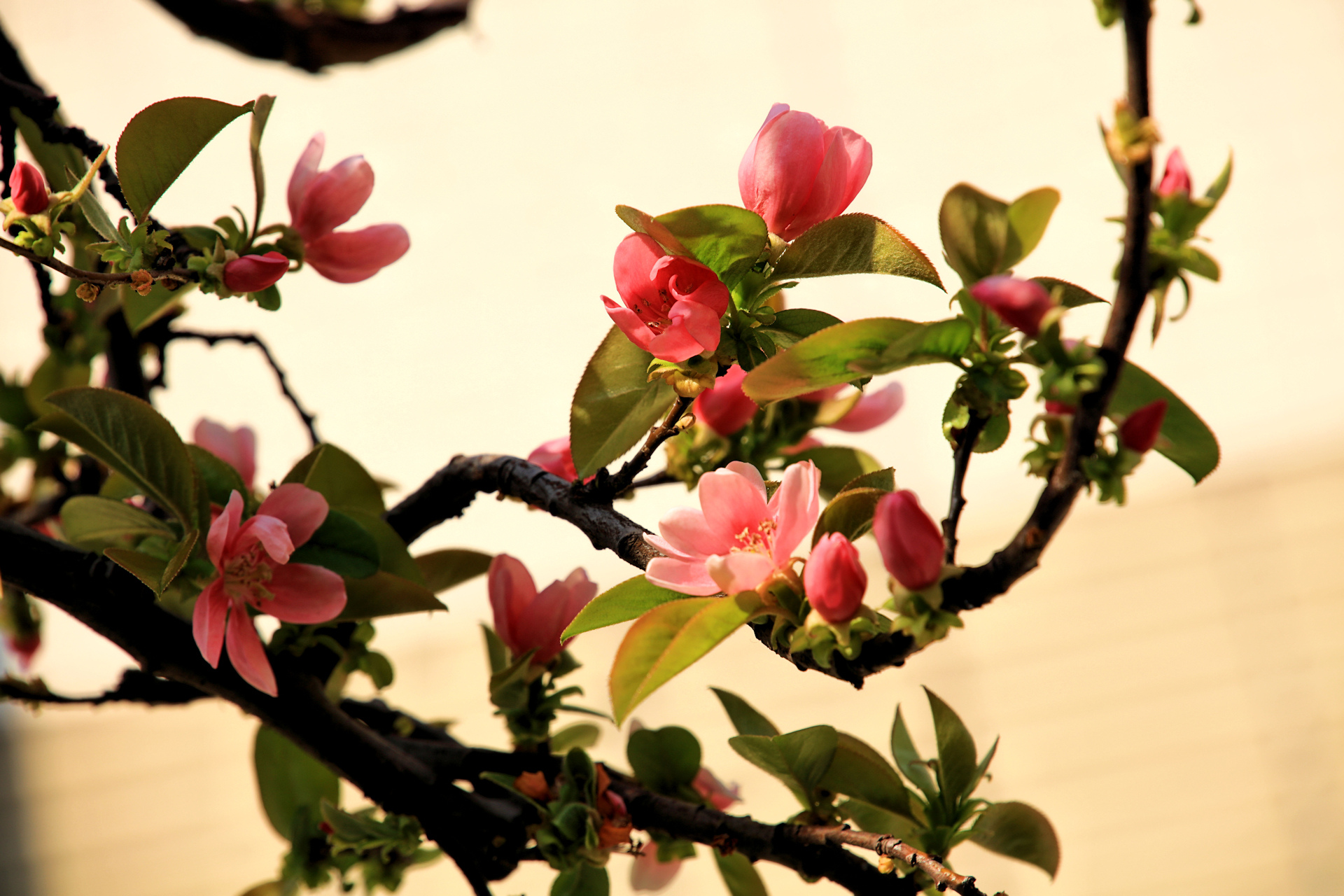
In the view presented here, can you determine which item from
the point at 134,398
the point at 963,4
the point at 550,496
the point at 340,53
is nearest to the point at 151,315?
the point at 134,398

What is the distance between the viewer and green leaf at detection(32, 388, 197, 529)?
34 cm

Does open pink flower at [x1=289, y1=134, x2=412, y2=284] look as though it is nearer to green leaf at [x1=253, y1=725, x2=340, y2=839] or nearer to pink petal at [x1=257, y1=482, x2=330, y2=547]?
pink petal at [x1=257, y1=482, x2=330, y2=547]

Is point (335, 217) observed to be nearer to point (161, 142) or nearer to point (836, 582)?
point (161, 142)

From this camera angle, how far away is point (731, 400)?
0.44m

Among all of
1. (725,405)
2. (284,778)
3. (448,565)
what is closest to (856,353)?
(725,405)

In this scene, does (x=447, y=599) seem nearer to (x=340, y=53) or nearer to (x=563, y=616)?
(x=340, y=53)

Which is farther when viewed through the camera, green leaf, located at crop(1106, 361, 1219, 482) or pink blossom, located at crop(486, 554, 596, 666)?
pink blossom, located at crop(486, 554, 596, 666)

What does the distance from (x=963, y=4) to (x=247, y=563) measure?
199 cm

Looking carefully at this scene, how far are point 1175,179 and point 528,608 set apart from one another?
12.3 inches

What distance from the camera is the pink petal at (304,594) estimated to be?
14.3 inches

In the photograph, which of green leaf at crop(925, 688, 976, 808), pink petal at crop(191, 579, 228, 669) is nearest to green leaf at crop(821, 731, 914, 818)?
green leaf at crop(925, 688, 976, 808)

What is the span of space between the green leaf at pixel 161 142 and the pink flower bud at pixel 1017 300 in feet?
0.85

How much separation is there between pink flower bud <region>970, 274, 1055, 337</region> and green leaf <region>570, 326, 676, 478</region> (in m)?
0.13

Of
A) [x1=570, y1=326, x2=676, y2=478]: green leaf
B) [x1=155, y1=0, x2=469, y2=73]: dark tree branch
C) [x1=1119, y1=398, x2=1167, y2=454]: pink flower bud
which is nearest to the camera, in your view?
[x1=1119, y1=398, x2=1167, y2=454]: pink flower bud
